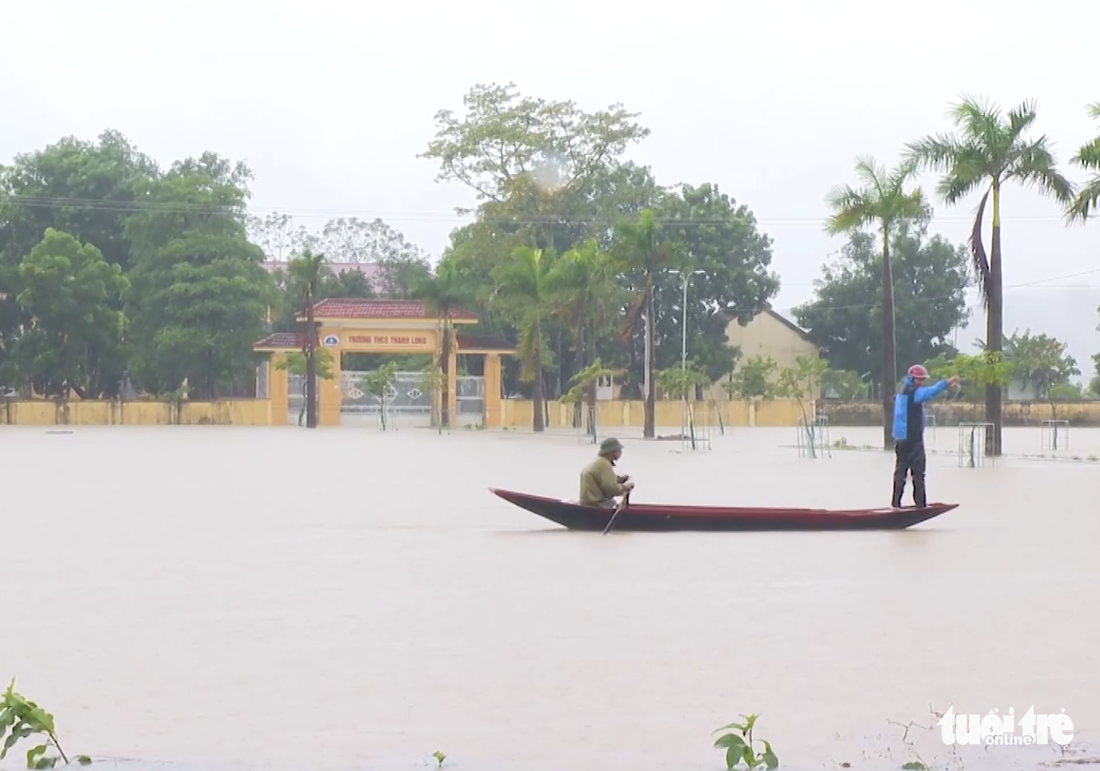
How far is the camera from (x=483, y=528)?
740 inches

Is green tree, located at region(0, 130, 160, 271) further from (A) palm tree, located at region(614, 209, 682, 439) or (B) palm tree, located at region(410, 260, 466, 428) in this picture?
(A) palm tree, located at region(614, 209, 682, 439)

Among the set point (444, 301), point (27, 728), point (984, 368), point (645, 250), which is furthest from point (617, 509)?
point (444, 301)

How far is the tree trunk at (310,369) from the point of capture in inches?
2667

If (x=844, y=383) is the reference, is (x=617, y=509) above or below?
below

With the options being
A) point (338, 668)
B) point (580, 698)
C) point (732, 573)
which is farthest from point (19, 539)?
point (580, 698)

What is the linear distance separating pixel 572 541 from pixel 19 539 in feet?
19.2

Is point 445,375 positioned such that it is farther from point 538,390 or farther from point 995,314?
point 995,314

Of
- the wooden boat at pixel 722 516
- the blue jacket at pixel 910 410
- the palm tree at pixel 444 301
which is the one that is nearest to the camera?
the wooden boat at pixel 722 516

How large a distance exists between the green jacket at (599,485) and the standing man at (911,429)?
3328 millimetres

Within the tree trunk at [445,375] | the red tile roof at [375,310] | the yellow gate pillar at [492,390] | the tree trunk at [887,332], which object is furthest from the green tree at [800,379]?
the tree trunk at [887,332]

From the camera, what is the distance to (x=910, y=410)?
18.9 m

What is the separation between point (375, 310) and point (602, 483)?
5356 cm

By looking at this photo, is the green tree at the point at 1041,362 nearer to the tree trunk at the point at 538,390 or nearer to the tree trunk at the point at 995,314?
the tree trunk at the point at 538,390

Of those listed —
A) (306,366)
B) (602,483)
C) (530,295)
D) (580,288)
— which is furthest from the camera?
(306,366)
